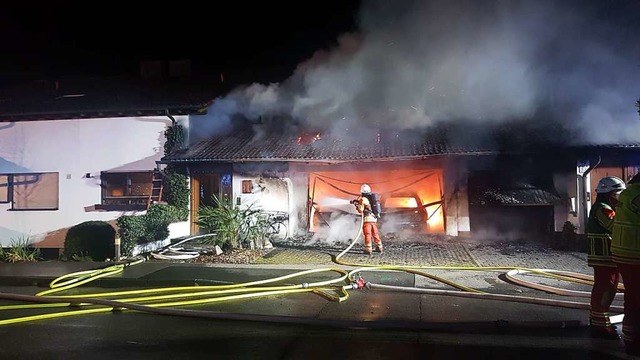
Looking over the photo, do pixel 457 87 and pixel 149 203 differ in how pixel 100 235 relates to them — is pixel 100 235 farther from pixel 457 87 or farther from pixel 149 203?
pixel 457 87

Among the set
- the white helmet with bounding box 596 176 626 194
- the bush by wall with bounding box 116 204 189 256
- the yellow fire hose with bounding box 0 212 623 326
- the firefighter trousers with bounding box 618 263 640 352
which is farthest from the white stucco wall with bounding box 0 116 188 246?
the firefighter trousers with bounding box 618 263 640 352

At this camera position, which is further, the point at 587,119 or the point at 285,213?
the point at 285,213

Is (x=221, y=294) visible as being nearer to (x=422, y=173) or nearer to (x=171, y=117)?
(x=171, y=117)

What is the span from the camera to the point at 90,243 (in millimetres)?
9633

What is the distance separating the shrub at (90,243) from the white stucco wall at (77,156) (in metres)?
2.75

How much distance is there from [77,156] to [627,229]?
44.4 feet

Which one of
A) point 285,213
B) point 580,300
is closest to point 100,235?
point 285,213

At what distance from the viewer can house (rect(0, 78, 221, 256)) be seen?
41.0ft

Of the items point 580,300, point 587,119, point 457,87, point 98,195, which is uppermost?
point 457,87

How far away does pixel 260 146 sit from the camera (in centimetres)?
1277

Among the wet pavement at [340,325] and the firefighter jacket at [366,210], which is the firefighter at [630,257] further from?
the firefighter jacket at [366,210]

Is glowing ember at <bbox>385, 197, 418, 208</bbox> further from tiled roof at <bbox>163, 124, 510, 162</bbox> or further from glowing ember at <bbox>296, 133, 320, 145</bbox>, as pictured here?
glowing ember at <bbox>296, 133, 320, 145</bbox>

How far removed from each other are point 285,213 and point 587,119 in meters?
8.74

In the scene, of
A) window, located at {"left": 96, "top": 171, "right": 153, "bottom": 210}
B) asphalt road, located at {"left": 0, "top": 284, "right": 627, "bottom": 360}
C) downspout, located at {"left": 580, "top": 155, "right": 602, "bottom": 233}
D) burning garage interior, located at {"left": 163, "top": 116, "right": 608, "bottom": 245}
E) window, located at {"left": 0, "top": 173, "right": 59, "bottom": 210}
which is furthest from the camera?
window, located at {"left": 0, "top": 173, "right": 59, "bottom": 210}
